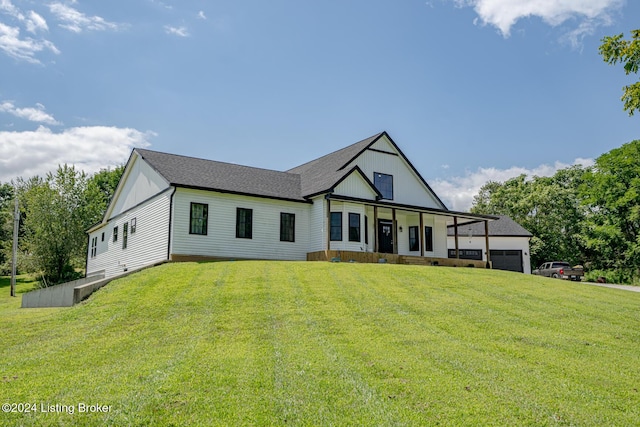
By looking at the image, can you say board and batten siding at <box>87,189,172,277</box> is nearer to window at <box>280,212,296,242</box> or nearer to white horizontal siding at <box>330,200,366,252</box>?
window at <box>280,212,296,242</box>

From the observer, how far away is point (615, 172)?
40656 millimetres

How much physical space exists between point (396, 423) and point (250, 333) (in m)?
4.35

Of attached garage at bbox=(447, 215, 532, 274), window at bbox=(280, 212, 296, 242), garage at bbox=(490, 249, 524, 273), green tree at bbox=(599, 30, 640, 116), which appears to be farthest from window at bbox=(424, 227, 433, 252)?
green tree at bbox=(599, 30, 640, 116)

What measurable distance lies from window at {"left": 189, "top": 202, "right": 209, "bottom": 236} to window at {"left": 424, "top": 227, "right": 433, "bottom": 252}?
13068 mm

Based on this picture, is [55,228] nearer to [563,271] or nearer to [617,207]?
[563,271]

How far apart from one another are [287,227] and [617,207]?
31899mm

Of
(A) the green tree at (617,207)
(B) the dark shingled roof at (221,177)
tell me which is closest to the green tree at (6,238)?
(B) the dark shingled roof at (221,177)

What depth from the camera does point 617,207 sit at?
131 ft

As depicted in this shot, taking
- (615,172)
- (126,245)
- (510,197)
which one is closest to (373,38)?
(126,245)

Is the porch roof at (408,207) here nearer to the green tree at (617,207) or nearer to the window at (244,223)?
the window at (244,223)

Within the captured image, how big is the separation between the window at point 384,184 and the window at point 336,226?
428cm

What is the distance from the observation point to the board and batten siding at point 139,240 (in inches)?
812

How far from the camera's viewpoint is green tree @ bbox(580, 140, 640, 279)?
38438 millimetres

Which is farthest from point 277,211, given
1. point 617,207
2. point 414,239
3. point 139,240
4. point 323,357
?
point 617,207
